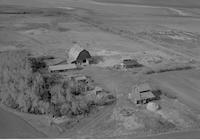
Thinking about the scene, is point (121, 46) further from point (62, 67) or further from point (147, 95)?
point (147, 95)

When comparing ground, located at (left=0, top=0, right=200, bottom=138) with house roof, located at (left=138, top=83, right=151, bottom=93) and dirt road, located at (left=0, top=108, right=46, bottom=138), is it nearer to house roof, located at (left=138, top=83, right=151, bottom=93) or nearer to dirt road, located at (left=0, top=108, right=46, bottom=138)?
dirt road, located at (left=0, top=108, right=46, bottom=138)

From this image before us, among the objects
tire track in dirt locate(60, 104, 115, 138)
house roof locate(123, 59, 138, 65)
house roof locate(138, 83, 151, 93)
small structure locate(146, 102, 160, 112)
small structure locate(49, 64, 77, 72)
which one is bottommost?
tire track in dirt locate(60, 104, 115, 138)

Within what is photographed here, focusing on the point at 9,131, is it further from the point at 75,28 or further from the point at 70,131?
the point at 75,28

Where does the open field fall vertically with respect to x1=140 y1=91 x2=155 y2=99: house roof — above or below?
above

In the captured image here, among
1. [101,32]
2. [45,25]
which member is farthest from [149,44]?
[45,25]

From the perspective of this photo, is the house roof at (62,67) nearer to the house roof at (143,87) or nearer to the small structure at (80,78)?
the small structure at (80,78)

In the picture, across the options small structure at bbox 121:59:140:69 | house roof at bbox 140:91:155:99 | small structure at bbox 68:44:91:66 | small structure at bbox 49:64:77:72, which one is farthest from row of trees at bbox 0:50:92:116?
small structure at bbox 121:59:140:69

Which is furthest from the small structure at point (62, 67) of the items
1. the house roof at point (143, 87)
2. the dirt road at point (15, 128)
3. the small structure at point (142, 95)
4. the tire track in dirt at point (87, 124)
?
the dirt road at point (15, 128)
